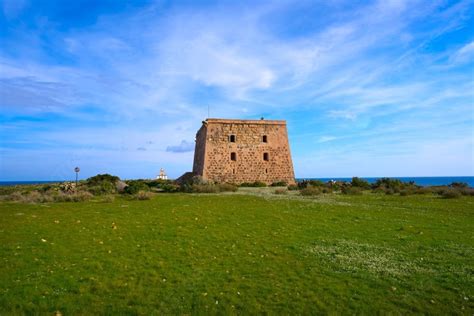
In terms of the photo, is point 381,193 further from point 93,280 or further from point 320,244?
point 93,280

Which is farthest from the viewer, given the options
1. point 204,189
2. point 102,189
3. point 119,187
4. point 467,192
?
point 204,189

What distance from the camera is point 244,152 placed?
132 feet

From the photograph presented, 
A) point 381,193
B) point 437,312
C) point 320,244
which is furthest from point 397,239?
point 381,193

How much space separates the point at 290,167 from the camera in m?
41.6

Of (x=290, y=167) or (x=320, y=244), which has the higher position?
(x=290, y=167)

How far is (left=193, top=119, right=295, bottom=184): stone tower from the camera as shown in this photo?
39.4 metres

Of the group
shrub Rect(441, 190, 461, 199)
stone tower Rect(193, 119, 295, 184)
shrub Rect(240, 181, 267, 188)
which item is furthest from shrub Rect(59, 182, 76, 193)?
shrub Rect(441, 190, 461, 199)

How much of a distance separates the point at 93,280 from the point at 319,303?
16.4ft

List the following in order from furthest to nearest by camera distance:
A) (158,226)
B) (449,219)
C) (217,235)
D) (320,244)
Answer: (449,219) → (158,226) → (217,235) → (320,244)

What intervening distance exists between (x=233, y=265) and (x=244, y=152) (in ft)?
106

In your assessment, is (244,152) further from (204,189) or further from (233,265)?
(233,265)

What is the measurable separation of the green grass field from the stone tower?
2527 cm

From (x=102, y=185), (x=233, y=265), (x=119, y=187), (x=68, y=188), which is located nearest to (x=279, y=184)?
(x=119, y=187)

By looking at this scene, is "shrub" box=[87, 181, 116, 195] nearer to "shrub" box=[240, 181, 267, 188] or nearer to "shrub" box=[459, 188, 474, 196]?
"shrub" box=[240, 181, 267, 188]
